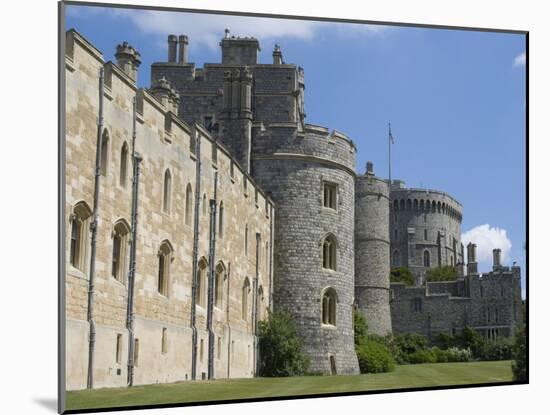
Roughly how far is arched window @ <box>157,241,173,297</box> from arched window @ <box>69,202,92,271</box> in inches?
105

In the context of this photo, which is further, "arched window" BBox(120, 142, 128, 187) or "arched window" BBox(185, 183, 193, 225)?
"arched window" BBox(185, 183, 193, 225)

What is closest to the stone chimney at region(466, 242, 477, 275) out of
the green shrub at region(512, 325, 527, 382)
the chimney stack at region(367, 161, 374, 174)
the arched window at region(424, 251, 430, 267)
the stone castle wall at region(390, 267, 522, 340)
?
the stone castle wall at region(390, 267, 522, 340)

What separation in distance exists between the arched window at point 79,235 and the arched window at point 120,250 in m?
0.92

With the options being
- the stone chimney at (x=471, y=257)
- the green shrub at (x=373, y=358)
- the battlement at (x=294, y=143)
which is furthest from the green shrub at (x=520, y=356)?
the battlement at (x=294, y=143)

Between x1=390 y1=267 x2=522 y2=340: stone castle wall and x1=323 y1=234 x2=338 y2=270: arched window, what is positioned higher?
x1=323 y1=234 x2=338 y2=270: arched window

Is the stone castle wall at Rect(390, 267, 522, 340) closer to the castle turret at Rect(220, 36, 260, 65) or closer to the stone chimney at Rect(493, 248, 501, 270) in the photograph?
the stone chimney at Rect(493, 248, 501, 270)

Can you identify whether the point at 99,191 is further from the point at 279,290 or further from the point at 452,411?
the point at 279,290

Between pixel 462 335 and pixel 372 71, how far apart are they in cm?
885

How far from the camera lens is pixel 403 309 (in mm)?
29391

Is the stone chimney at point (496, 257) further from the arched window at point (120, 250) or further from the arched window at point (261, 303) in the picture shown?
A: the arched window at point (120, 250)

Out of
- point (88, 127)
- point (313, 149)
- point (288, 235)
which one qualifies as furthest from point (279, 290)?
point (88, 127)

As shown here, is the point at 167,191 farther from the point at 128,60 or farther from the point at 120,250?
the point at 128,60

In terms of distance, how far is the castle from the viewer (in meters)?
12.9

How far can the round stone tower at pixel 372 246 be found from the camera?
3181cm
